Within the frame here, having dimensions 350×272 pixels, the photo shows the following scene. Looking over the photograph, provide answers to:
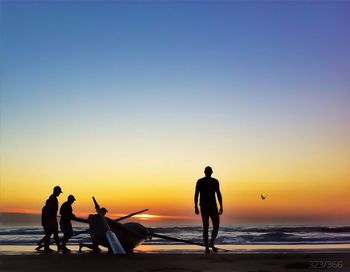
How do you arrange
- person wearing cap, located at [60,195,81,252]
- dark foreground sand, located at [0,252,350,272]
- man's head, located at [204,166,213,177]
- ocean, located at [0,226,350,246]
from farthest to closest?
1. ocean, located at [0,226,350,246]
2. person wearing cap, located at [60,195,81,252]
3. man's head, located at [204,166,213,177]
4. dark foreground sand, located at [0,252,350,272]

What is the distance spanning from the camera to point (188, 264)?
775 centimetres

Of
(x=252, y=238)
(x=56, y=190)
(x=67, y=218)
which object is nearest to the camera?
(x=56, y=190)

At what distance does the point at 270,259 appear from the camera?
840 centimetres

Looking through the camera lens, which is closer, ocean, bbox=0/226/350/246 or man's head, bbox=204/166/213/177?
man's head, bbox=204/166/213/177

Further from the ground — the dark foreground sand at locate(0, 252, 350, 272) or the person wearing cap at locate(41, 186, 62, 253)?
the person wearing cap at locate(41, 186, 62, 253)

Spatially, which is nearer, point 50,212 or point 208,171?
point 208,171

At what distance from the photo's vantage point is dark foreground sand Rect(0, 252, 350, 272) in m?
7.14

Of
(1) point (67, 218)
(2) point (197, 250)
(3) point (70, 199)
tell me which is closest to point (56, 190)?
(3) point (70, 199)

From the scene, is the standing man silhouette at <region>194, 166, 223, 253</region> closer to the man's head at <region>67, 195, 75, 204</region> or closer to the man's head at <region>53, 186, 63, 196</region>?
the man's head at <region>53, 186, 63, 196</region>

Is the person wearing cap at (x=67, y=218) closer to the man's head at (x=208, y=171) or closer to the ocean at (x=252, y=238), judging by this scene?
the man's head at (x=208, y=171)

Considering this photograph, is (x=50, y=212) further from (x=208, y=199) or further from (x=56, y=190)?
(x=208, y=199)

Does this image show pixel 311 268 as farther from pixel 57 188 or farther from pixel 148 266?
pixel 57 188

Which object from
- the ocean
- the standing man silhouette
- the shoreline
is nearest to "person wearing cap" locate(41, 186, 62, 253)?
the shoreline


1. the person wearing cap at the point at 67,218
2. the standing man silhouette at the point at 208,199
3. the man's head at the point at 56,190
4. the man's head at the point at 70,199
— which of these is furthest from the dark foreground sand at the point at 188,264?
the man's head at the point at 70,199
